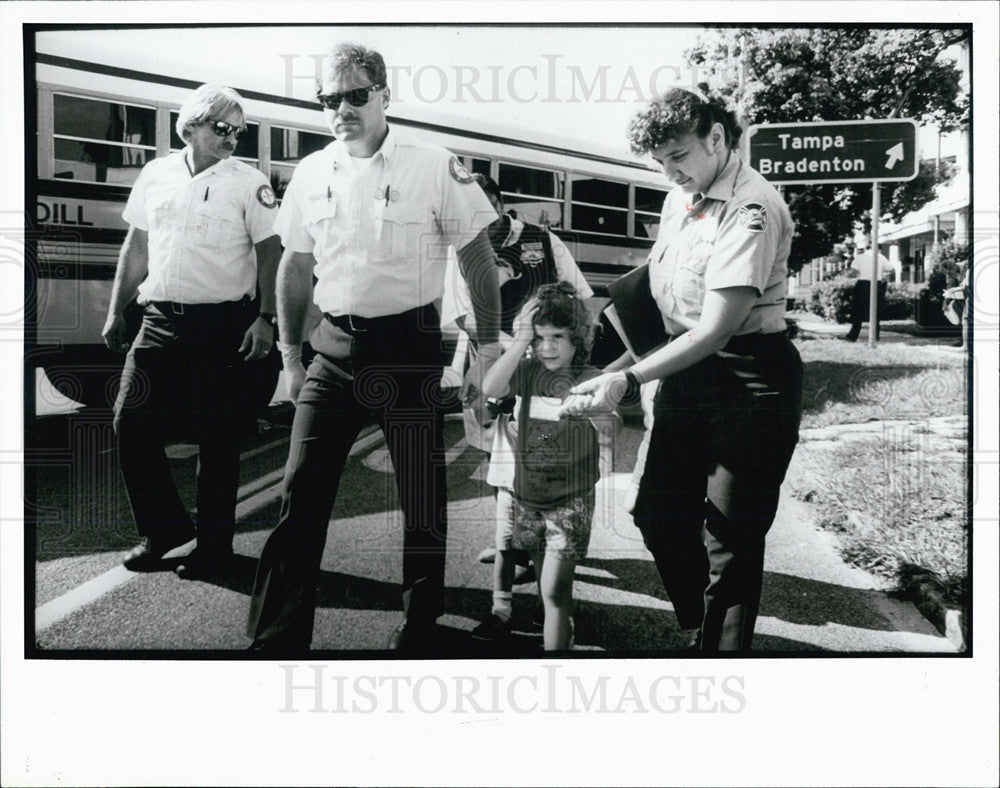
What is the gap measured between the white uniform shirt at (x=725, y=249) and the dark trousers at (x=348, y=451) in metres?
0.92

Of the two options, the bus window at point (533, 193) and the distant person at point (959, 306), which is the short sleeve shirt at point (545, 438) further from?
the distant person at point (959, 306)

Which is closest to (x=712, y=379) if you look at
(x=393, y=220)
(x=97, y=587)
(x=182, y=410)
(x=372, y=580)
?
(x=393, y=220)

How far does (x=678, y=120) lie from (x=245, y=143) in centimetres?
168

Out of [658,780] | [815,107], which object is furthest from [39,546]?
[815,107]

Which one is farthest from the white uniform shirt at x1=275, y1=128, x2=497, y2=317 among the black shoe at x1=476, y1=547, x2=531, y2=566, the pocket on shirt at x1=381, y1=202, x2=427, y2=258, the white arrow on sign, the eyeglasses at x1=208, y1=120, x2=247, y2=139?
the white arrow on sign

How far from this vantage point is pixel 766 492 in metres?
3.55

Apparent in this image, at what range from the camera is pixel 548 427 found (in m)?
3.52

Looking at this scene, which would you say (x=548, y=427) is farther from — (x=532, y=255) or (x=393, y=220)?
(x=393, y=220)

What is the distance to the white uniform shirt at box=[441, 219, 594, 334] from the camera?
352cm

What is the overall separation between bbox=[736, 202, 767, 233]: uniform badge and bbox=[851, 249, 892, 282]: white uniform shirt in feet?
1.60

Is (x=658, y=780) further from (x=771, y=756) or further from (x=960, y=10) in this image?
(x=960, y=10)

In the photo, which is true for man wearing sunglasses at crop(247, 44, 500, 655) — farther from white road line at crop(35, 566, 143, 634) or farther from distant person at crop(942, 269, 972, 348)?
distant person at crop(942, 269, 972, 348)

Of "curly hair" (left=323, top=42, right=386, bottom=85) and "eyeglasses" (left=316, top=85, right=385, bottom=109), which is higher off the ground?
"curly hair" (left=323, top=42, right=386, bottom=85)

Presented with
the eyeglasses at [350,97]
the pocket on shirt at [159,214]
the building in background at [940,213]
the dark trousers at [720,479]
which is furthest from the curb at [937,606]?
the pocket on shirt at [159,214]
